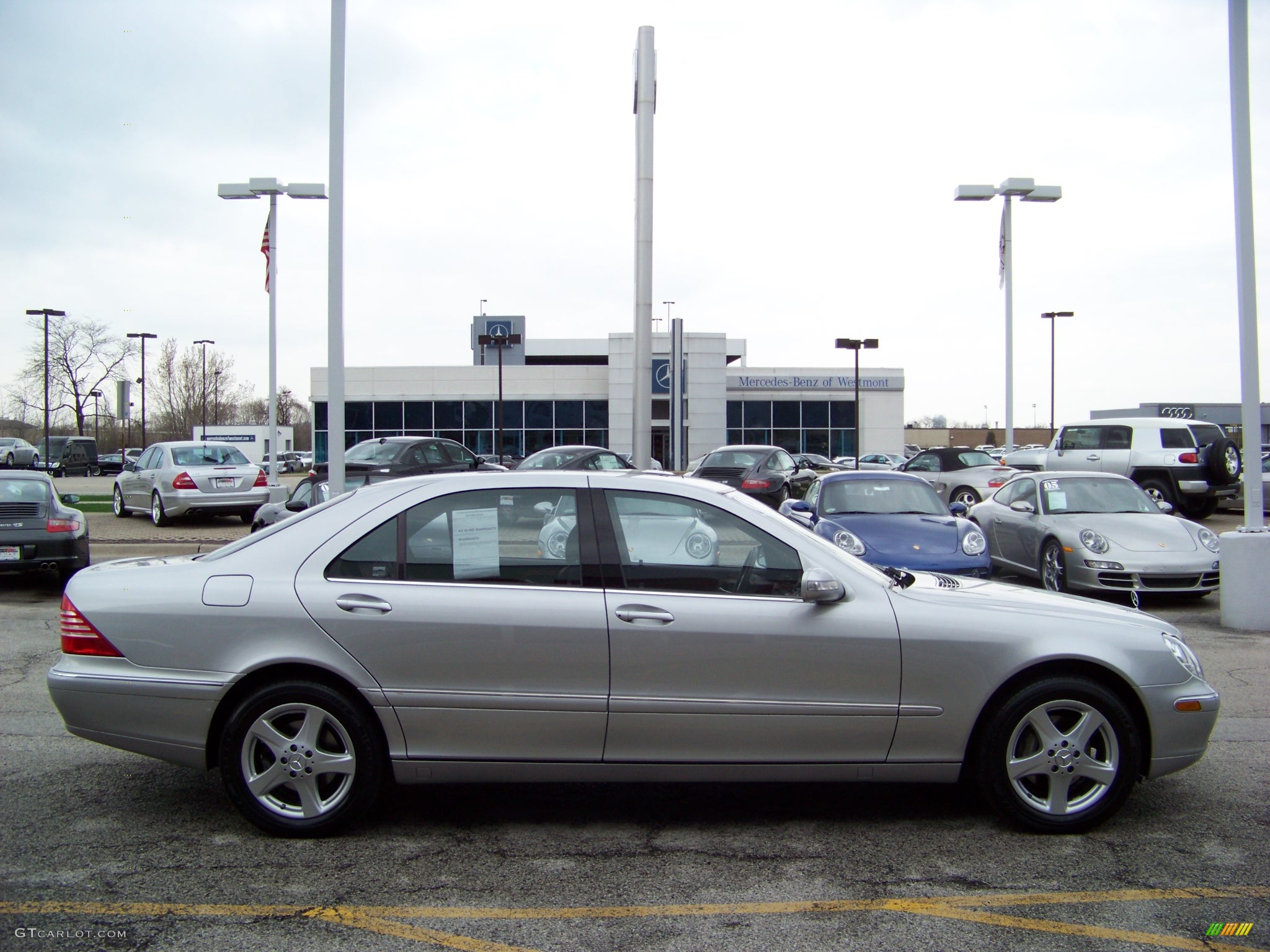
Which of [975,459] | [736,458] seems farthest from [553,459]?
[975,459]

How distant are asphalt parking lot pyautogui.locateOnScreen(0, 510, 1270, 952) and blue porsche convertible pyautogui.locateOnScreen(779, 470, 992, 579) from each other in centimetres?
408

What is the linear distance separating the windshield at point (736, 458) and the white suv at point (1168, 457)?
6.16 metres

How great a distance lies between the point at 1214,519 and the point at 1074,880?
19715mm

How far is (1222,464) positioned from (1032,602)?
57.6ft

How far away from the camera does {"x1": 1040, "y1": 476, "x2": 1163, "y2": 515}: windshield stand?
36.0 ft

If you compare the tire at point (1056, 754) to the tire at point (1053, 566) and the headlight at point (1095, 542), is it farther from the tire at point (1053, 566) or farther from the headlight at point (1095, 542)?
the tire at point (1053, 566)

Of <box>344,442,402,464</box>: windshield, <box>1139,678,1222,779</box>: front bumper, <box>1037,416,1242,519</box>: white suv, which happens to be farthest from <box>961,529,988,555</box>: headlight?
<box>344,442,402,464</box>: windshield

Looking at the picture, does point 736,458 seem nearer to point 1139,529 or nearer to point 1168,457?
point 1168,457

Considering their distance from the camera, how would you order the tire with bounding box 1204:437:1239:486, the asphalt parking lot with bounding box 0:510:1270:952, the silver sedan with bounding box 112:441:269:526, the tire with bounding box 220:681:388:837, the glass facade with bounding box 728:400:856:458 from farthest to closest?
the glass facade with bounding box 728:400:856:458 < the tire with bounding box 1204:437:1239:486 < the silver sedan with bounding box 112:441:269:526 < the tire with bounding box 220:681:388:837 < the asphalt parking lot with bounding box 0:510:1270:952

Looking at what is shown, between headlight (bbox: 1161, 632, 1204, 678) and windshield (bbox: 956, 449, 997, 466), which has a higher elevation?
windshield (bbox: 956, 449, 997, 466)

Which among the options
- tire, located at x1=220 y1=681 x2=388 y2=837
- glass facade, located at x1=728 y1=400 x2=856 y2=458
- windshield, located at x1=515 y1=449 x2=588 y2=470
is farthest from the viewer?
glass facade, located at x1=728 y1=400 x2=856 y2=458

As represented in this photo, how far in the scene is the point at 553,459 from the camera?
Answer: 64.7 feet

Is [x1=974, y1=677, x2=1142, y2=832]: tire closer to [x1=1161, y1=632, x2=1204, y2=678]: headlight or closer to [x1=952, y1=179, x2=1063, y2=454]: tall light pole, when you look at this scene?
[x1=1161, y1=632, x2=1204, y2=678]: headlight

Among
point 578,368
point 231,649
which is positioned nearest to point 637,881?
point 231,649
